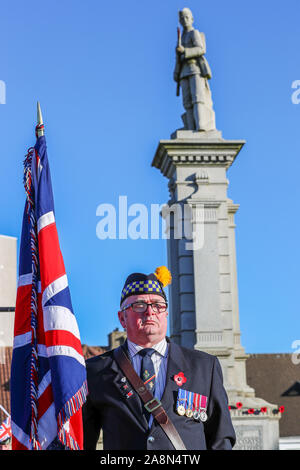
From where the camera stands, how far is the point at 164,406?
485cm

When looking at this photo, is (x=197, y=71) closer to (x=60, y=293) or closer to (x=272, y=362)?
(x=60, y=293)

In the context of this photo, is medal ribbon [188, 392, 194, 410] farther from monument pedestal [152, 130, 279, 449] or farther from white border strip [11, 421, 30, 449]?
monument pedestal [152, 130, 279, 449]

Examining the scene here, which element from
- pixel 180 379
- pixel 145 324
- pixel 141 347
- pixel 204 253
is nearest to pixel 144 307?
pixel 145 324

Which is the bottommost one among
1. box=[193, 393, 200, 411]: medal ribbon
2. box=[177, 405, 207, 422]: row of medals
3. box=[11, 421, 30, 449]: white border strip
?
box=[11, 421, 30, 449]: white border strip

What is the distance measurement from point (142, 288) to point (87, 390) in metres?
0.70

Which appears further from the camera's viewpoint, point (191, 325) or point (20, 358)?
point (191, 325)

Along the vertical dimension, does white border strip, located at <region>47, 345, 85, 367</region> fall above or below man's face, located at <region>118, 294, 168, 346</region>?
below

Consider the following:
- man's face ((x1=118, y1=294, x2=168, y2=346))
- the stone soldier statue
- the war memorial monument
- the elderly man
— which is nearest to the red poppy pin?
the elderly man

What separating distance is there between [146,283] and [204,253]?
1027cm

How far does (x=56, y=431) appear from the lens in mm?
4859

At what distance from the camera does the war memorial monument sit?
48.8 ft
